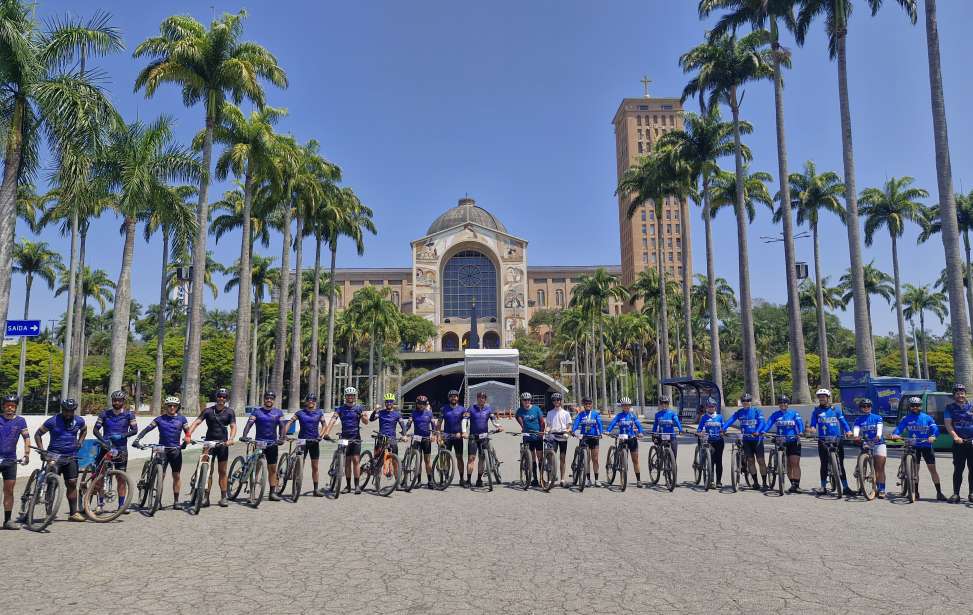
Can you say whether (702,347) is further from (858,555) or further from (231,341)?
(858,555)

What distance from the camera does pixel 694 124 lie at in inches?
1609

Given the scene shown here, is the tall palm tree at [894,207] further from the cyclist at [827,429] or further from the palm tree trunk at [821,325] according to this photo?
the cyclist at [827,429]

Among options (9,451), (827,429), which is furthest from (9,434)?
(827,429)

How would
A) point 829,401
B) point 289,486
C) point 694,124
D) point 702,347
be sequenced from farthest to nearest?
point 702,347, point 694,124, point 289,486, point 829,401

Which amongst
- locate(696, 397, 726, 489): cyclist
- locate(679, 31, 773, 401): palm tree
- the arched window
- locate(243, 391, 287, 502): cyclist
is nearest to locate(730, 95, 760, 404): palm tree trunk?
locate(679, 31, 773, 401): palm tree

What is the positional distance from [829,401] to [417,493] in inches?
292

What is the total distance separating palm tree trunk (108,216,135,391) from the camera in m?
25.6

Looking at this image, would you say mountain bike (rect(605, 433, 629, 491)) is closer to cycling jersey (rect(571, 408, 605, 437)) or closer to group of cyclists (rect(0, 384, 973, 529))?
group of cyclists (rect(0, 384, 973, 529))

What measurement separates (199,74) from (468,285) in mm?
86434

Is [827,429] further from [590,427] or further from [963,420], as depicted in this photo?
[590,427]

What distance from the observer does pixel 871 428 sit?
37.8 feet

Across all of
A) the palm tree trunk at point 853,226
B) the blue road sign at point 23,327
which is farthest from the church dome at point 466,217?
the blue road sign at point 23,327

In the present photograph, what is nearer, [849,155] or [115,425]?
[115,425]

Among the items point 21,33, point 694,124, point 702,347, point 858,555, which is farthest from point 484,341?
point 858,555
